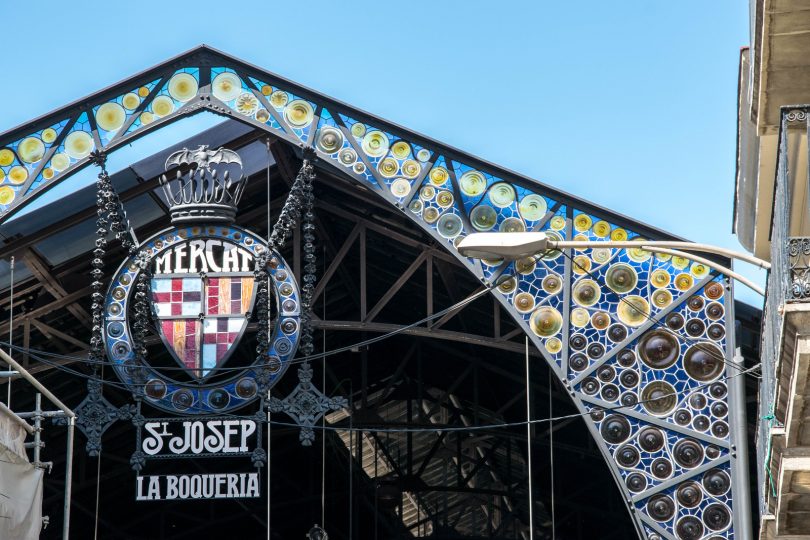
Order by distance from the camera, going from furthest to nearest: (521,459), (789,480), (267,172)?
(521,459) → (267,172) → (789,480)

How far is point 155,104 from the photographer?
25297mm

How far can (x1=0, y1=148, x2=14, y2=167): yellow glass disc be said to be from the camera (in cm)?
2514

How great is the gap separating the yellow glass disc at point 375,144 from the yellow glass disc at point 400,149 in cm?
11

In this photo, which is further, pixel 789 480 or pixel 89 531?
pixel 89 531

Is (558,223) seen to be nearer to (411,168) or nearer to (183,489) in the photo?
(411,168)

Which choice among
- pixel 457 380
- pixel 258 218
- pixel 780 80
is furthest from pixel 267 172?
pixel 780 80

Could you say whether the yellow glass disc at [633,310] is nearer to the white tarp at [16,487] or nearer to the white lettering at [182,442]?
the white lettering at [182,442]

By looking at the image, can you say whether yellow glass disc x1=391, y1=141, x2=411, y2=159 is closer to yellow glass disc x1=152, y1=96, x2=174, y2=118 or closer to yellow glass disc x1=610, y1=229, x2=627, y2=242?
yellow glass disc x1=610, y1=229, x2=627, y2=242

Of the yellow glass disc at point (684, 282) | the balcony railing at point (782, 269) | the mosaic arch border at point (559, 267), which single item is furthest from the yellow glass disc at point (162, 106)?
the balcony railing at point (782, 269)

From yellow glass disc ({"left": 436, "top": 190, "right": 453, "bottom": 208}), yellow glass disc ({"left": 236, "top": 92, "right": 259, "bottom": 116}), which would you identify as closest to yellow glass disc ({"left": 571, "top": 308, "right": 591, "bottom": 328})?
yellow glass disc ({"left": 436, "top": 190, "right": 453, "bottom": 208})

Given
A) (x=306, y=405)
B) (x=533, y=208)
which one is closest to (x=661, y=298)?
(x=533, y=208)

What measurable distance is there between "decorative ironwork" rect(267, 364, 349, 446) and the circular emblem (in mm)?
399

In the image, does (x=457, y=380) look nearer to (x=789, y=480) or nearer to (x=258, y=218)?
(x=258, y=218)

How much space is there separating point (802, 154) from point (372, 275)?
16611mm
